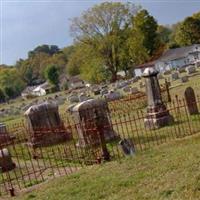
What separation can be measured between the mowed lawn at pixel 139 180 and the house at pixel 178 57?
63.6 m

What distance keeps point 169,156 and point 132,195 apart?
213 cm

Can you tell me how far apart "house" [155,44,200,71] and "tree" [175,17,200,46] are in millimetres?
3477

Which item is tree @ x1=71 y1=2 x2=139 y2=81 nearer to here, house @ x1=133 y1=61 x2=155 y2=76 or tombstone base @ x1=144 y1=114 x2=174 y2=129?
house @ x1=133 y1=61 x2=155 y2=76

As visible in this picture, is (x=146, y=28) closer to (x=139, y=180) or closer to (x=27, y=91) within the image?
(x=27, y=91)

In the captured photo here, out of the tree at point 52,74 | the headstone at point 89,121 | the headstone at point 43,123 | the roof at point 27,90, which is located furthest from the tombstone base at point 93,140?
the roof at point 27,90

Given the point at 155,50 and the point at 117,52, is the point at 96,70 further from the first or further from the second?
the point at 155,50

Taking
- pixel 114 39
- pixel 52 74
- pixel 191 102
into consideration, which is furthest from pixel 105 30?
pixel 191 102

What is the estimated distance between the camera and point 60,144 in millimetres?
15562

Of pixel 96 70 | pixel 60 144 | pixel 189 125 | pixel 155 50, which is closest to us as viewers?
pixel 189 125

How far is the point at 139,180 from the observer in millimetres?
7289

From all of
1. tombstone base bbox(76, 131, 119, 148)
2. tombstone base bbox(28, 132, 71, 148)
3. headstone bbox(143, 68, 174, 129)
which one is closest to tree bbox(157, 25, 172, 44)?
headstone bbox(143, 68, 174, 129)

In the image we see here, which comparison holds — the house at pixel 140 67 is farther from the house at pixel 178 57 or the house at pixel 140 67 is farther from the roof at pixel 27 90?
the roof at pixel 27 90

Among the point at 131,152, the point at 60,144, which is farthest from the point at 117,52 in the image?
the point at 131,152

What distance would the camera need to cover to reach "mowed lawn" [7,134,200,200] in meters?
6.45
